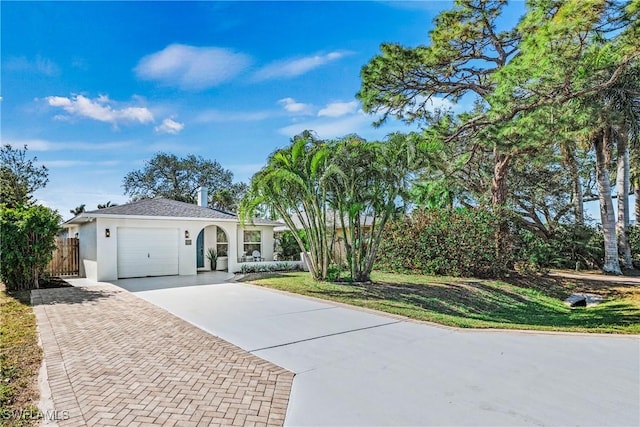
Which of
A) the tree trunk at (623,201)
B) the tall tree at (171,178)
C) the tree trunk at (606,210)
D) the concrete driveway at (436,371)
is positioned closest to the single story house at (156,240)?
the concrete driveway at (436,371)

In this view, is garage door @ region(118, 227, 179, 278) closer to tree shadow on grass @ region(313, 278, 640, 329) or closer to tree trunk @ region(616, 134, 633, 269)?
tree shadow on grass @ region(313, 278, 640, 329)

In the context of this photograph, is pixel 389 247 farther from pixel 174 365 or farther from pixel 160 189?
pixel 160 189

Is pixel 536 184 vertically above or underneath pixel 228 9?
underneath

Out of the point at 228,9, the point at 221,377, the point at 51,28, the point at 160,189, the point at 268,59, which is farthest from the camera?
the point at 160,189

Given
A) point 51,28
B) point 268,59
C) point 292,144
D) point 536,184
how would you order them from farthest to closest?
point 536,184 → point 268,59 → point 292,144 → point 51,28

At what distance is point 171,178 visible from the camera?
125 ft

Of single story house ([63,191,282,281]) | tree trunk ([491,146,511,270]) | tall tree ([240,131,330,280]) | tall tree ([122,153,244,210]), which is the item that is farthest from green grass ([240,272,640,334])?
tall tree ([122,153,244,210])

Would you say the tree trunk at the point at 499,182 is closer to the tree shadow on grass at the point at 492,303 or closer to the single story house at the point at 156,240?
the tree shadow on grass at the point at 492,303

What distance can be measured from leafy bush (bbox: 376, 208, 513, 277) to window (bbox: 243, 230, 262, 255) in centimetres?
742

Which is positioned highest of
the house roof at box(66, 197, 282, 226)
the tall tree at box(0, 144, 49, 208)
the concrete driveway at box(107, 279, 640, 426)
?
the tall tree at box(0, 144, 49, 208)

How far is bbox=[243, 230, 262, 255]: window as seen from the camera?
61.7 ft

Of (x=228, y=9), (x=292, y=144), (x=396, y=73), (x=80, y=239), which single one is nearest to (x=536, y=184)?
(x=396, y=73)

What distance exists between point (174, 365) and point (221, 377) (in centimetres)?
84

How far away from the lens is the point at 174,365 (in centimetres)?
479
